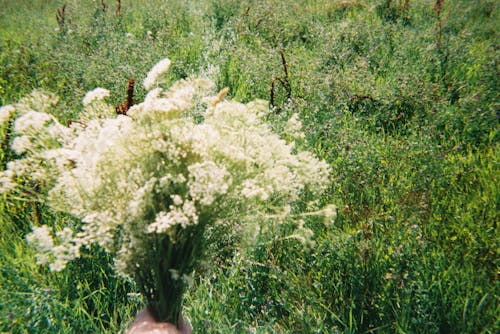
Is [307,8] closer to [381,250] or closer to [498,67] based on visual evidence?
[498,67]

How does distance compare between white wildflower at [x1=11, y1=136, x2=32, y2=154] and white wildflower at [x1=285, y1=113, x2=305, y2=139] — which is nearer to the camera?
white wildflower at [x1=11, y1=136, x2=32, y2=154]

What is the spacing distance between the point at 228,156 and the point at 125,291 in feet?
3.78

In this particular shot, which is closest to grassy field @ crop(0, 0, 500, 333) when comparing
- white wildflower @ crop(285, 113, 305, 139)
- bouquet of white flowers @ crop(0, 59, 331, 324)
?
bouquet of white flowers @ crop(0, 59, 331, 324)

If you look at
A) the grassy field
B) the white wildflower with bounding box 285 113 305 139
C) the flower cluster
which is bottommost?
the grassy field

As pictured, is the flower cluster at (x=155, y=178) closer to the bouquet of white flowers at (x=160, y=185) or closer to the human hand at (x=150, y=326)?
the bouquet of white flowers at (x=160, y=185)

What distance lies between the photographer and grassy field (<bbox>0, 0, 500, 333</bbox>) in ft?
5.86

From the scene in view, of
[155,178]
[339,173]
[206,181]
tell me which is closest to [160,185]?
[155,178]

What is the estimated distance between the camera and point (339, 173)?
2.70 meters

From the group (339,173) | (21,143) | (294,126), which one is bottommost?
(339,173)

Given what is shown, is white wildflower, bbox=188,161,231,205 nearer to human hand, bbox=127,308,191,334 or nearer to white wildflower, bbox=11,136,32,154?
human hand, bbox=127,308,191,334

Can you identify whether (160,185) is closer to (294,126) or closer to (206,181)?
(206,181)

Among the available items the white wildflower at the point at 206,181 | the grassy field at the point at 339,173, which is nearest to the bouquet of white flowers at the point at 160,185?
the white wildflower at the point at 206,181

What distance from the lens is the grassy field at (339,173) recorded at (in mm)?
1785

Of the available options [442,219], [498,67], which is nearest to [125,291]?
[442,219]
